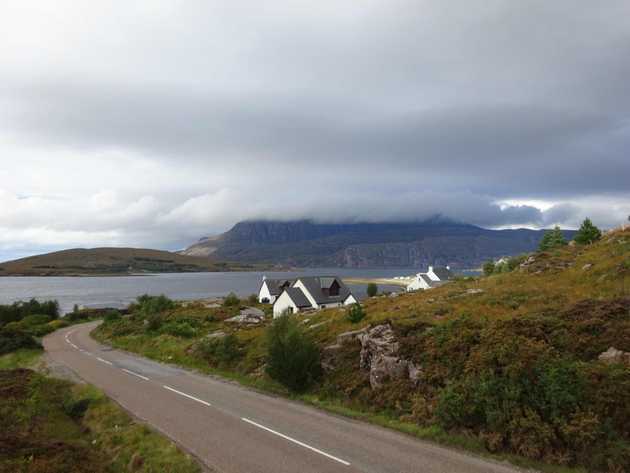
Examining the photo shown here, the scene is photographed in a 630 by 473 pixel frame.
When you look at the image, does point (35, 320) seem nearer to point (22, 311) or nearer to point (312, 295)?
point (22, 311)

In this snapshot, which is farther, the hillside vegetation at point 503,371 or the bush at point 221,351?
the bush at point 221,351

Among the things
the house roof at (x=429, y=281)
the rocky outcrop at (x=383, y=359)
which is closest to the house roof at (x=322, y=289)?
the house roof at (x=429, y=281)

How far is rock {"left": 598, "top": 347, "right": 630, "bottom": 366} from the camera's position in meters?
13.4

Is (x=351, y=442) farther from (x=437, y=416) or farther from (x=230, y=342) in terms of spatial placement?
(x=230, y=342)

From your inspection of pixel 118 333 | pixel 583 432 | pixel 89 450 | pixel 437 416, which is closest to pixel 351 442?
pixel 437 416

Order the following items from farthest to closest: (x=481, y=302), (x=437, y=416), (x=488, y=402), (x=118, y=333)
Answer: (x=118, y=333) < (x=481, y=302) < (x=437, y=416) < (x=488, y=402)

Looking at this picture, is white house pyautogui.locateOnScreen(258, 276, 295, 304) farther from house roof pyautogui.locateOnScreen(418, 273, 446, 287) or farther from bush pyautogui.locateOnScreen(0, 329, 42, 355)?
bush pyautogui.locateOnScreen(0, 329, 42, 355)

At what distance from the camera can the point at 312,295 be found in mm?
→ 59281

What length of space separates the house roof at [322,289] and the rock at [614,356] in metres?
46.0

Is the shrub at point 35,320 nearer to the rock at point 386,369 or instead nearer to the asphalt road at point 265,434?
the asphalt road at point 265,434

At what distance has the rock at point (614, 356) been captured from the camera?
13409 millimetres

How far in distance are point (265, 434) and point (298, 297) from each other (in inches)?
1744

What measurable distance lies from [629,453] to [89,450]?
662 inches

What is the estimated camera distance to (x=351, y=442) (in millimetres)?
13234
